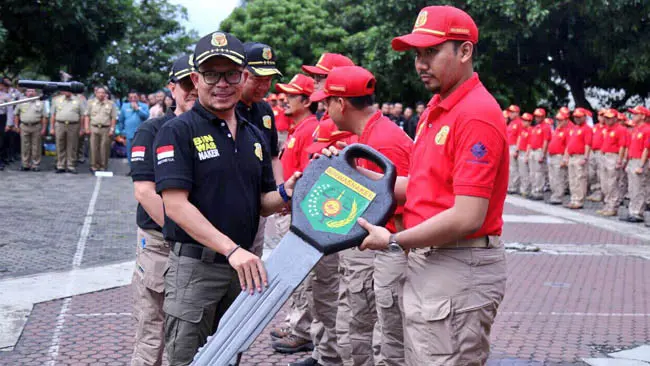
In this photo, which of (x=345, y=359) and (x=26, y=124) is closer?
(x=345, y=359)

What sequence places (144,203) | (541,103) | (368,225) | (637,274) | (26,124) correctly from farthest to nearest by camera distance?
(541,103) < (26,124) < (637,274) < (144,203) < (368,225)

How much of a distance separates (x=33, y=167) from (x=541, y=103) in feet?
67.8

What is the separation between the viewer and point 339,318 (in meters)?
5.27

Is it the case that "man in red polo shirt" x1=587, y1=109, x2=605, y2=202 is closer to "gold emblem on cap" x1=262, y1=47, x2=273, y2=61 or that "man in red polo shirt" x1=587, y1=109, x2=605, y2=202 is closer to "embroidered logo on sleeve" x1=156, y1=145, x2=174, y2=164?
"gold emblem on cap" x1=262, y1=47, x2=273, y2=61

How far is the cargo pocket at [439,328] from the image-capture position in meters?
3.20

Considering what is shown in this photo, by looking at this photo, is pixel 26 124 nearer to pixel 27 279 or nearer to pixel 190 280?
pixel 27 279

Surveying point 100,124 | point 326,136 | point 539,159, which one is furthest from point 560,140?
point 326,136

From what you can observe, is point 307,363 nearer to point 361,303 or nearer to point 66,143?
point 361,303

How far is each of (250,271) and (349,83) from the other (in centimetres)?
197

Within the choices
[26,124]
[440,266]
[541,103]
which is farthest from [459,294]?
[541,103]

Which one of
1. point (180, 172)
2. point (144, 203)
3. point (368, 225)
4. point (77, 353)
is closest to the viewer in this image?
point (368, 225)

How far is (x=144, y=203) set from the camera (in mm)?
4203

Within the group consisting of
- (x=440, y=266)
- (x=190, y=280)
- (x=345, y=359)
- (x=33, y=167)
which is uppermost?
(x=440, y=266)

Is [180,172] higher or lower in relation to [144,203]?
higher
